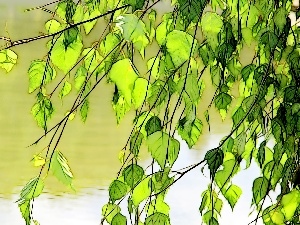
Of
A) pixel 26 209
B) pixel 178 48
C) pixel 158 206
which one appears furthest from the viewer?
pixel 158 206

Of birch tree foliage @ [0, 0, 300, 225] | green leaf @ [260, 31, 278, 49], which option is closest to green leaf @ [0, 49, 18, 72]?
birch tree foliage @ [0, 0, 300, 225]

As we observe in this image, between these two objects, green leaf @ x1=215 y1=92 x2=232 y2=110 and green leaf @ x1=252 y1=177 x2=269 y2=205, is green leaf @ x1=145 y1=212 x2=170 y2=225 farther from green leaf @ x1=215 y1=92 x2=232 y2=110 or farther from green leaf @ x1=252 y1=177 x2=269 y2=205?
green leaf @ x1=215 y1=92 x2=232 y2=110

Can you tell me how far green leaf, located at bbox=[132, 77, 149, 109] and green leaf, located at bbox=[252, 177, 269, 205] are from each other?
17 cm

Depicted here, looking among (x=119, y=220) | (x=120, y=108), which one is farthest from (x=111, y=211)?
(x=120, y=108)

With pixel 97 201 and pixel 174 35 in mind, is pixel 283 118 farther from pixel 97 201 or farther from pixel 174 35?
pixel 97 201

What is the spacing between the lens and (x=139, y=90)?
1.55 ft

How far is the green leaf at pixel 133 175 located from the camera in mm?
555

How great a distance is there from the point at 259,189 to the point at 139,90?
18 cm

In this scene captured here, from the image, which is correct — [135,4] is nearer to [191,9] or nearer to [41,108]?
[191,9]

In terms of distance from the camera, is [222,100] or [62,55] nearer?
[62,55]

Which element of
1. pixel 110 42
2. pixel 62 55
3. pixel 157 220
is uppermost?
pixel 110 42

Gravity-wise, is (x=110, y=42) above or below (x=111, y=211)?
above

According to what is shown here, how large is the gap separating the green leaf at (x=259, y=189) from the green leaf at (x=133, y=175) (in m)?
0.10

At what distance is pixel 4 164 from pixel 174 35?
3189 mm
